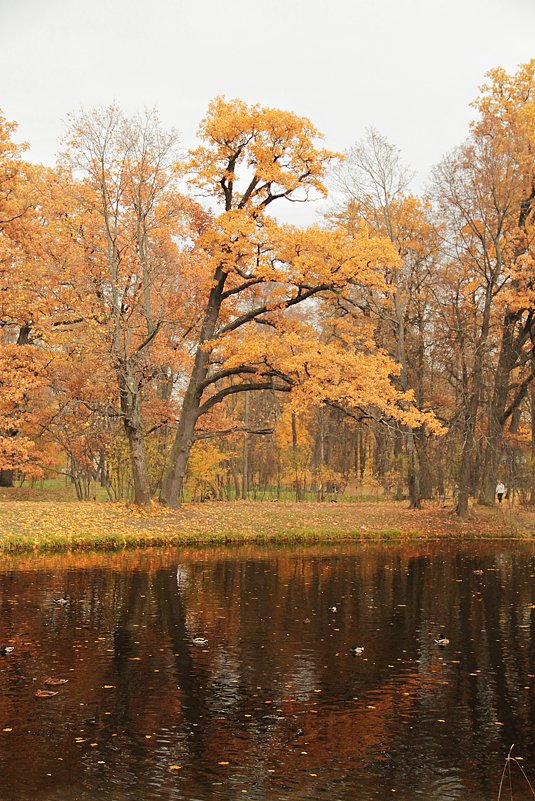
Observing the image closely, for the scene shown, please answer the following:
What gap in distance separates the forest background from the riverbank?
1514 millimetres

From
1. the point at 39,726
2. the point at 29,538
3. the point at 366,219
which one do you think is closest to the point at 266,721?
the point at 39,726

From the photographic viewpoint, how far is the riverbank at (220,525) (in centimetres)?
2225

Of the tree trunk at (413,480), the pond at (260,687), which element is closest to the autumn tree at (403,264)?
the tree trunk at (413,480)

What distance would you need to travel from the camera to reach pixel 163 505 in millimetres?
29094

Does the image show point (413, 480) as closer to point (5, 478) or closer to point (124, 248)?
point (124, 248)

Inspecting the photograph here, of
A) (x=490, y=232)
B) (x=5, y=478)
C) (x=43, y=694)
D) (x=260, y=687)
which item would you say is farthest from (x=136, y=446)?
(x=43, y=694)

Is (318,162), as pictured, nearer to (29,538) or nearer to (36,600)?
(29,538)

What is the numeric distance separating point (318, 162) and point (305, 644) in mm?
20162

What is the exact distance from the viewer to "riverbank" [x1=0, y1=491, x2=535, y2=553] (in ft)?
73.0

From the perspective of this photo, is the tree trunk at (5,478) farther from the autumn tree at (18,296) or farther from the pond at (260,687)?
the pond at (260,687)

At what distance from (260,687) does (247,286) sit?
68.2 ft

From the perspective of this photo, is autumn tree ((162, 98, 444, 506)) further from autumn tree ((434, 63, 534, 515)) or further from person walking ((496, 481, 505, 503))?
person walking ((496, 481, 505, 503))

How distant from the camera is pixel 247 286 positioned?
28.8m

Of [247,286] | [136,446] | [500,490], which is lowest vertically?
[500,490]
